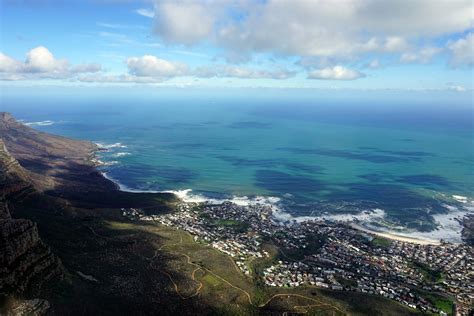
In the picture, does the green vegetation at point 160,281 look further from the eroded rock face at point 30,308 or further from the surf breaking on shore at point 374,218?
the surf breaking on shore at point 374,218

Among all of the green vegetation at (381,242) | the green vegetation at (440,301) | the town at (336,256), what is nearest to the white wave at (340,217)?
the town at (336,256)

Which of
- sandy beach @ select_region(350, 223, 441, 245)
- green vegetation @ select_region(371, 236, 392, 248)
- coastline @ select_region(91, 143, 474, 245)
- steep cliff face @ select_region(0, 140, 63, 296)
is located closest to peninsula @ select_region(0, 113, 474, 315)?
steep cliff face @ select_region(0, 140, 63, 296)

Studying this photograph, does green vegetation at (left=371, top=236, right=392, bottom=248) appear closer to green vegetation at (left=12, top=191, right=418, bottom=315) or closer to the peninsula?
the peninsula

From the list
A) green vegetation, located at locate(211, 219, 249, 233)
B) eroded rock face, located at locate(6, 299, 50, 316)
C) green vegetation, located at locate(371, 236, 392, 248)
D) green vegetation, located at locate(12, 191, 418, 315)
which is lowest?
green vegetation, located at locate(371, 236, 392, 248)

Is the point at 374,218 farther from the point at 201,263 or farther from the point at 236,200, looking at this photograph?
the point at 201,263

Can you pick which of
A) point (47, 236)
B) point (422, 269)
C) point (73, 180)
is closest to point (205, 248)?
point (47, 236)

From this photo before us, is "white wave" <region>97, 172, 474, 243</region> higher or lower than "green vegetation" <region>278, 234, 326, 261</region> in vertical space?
lower

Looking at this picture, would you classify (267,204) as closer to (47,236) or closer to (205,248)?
(205,248)

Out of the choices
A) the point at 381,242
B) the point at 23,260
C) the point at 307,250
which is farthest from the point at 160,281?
the point at 381,242

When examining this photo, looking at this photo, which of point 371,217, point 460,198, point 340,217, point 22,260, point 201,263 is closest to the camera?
point 22,260
